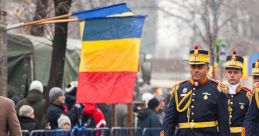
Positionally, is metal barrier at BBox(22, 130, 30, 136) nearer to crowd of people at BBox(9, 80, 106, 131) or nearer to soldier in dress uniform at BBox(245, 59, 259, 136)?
crowd of people at BBox(9, 80, 106, 131)

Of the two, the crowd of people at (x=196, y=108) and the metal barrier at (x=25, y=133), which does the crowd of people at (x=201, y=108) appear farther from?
the metal barrier at (x=25, y=133)

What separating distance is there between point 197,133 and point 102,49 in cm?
439

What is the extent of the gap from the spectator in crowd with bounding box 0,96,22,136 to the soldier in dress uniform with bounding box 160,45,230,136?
2.26m

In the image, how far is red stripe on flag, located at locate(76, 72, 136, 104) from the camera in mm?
15383

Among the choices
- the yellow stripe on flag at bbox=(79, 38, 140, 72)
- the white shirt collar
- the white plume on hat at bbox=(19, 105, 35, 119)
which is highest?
the yellow stripe on flag at bbox=(79, 38, 140, 72)

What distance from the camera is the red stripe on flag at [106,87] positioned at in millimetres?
15383

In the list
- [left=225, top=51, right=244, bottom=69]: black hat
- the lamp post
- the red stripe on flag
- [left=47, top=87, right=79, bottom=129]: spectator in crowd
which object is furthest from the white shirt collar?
the lamp post

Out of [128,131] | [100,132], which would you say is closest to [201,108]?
[100,132]

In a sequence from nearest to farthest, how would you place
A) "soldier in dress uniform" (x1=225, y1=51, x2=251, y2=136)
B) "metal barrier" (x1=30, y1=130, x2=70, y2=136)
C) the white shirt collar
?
"soldier in dress uniform" (x1=225, y1=51, x2=251, y2=136)
the white shirt collar
"metal barrier" (x1=30, y1=130, x2=70, y2=136)

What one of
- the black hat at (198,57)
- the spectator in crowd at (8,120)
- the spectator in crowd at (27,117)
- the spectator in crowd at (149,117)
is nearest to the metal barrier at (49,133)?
the spectator in crowd at (27,117)

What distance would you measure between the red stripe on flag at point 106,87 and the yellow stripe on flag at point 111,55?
3.8 inches

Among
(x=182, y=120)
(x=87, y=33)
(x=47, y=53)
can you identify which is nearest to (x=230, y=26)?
(x=47, y=53)

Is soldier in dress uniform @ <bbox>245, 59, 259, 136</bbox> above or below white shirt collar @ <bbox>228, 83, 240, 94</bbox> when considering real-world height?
below

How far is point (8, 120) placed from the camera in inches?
405
